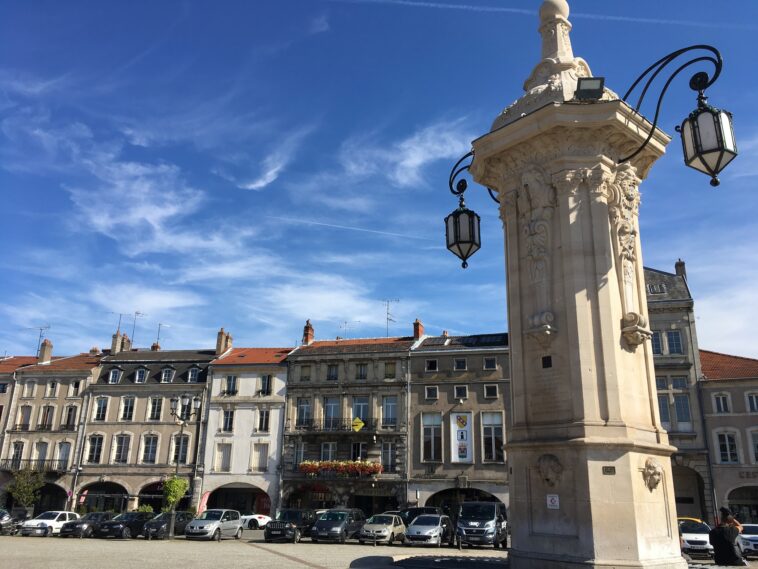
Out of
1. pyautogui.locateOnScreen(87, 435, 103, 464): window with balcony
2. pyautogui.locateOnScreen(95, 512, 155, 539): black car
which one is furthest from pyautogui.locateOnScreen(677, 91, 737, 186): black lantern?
pyautogui.locateOnScreen(87, 435, 103, 464): window with balcony

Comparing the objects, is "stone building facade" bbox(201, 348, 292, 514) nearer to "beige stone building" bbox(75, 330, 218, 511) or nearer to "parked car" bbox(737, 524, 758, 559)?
"beige stone building" bbox(75, 330, 218, 511)

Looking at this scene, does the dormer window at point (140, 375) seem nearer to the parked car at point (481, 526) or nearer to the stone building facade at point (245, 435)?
the stone building facade at point (245, 435)

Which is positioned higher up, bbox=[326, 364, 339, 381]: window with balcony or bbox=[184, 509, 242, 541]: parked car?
bbox=[326, 364, 339, 381]: window with balcony

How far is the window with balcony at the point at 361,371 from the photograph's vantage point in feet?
144

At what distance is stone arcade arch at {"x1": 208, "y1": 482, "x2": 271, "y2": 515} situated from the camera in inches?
1719

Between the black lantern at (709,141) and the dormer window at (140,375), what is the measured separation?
4583 cm

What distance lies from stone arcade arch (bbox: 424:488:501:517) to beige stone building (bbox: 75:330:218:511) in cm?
1637

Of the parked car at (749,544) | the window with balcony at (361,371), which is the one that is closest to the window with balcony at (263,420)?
the window with balcony at (361,371)

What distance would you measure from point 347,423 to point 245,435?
7551 mm

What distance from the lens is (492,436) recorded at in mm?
40156

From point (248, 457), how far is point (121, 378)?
1207cm

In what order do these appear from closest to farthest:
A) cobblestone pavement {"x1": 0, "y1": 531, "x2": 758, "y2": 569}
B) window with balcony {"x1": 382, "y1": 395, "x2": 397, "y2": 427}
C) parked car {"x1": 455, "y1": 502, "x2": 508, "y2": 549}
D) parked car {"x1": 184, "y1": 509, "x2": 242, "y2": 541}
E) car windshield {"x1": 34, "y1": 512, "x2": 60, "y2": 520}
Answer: cobblestone pavement {"x1": 0, "y1": 531, "x2": 758, "y2": 569} < parked car {"x1": 455, "y1": 502, "x2": 508, "y2": 549} < parked car {"x1": 184, "y1": 509, "x2": 242, "y2": 541} < car windshield {"x1": 34, "y1": 512, "x2": 60, "y2": 520} < window with balcony {"x1": 382, "y1": 395, "x2": 397, "y2": 427}

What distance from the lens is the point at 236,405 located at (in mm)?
45375

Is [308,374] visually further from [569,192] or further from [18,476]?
→ [569,192]
